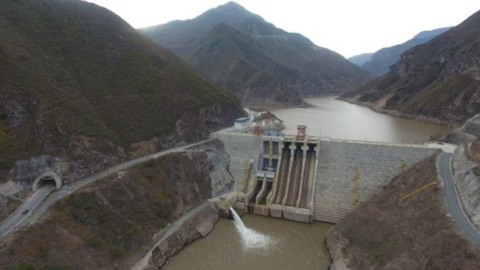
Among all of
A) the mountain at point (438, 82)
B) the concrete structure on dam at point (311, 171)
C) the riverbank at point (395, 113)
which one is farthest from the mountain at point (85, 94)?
the mountain at point (438, 82)

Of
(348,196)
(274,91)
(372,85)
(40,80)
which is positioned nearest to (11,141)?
(40,80)

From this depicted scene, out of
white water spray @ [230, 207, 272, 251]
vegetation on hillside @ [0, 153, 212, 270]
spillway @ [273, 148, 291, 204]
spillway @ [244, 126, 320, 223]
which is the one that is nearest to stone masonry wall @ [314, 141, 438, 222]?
spillway @ [244, 126, 320, 223]

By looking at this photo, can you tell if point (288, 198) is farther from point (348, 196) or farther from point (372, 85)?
point (372, 85)

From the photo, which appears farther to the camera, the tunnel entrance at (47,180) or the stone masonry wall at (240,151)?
the stone masonry wall at (240,151)

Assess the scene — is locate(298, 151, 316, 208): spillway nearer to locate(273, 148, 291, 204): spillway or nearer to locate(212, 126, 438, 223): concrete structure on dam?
locate(212, 126, 438, 223): concrete structure on dam

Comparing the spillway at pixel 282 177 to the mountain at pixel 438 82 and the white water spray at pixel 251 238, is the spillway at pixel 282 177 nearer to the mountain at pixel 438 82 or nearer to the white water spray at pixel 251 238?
the white water spray at pixel 251 238

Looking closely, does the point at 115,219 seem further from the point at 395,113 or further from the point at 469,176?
the point at 395,113
